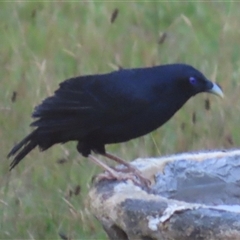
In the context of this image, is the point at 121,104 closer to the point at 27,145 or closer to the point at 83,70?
the point at 27,145

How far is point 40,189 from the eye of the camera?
137 inches

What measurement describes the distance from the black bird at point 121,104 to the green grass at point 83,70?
691 mm

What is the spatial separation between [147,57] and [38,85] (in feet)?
1.91

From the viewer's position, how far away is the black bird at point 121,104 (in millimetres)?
2604

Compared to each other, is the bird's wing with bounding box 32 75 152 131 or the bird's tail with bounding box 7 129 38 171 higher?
the bird's wing with bounding box 32 75 152 131

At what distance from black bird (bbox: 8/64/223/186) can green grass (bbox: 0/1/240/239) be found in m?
0.69

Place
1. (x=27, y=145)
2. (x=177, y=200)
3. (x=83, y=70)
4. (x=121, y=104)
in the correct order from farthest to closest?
(x=83, y=70)
(x=27, y=145)
(x=121, y=104)
(x=177, y=200)

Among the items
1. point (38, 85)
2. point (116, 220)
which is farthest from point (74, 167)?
point (116, 220)

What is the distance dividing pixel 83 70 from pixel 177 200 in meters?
1.88

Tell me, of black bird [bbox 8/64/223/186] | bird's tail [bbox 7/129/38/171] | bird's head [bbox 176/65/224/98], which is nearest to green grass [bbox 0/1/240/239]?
bird's tail [bbox 7/129/38/171]

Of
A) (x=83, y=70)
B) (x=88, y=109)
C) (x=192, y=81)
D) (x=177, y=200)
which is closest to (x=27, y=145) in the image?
(x=88, y=109)

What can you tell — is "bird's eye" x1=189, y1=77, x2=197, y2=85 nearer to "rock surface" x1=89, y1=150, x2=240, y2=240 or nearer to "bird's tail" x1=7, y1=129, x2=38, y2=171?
"rock surface" x1=89, y1=150, x2=240, y2=240

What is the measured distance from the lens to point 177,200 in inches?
82.1

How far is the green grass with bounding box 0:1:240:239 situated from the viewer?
335 centimetres
